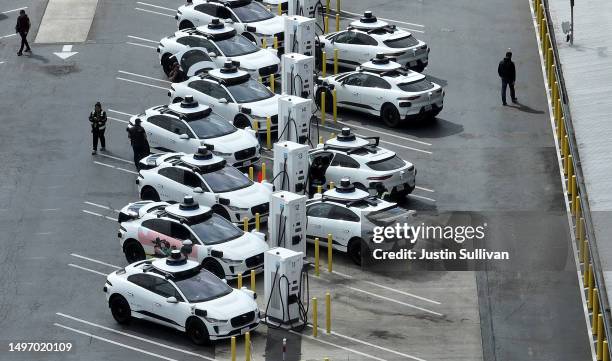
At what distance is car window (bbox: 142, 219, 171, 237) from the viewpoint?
4094cm

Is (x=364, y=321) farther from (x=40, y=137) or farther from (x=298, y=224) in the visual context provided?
(x=40, y=137)

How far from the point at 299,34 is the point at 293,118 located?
6.29m

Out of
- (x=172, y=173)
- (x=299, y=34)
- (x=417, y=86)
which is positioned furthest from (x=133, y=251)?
(x=299, y=34)

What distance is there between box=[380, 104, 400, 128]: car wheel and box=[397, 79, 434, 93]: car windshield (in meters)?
0.61

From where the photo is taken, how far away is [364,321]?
3884cm

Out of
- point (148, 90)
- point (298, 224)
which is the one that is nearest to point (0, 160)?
point (148, 90)

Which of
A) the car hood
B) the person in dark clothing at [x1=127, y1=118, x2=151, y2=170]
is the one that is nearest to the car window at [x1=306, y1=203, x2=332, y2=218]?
→ the car hood

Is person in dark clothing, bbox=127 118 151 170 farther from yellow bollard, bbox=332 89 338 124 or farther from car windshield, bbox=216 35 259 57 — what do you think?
car windshield, bbox=216 35 259 57

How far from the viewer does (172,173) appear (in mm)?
44156

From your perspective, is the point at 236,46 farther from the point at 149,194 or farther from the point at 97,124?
the point at 149,194

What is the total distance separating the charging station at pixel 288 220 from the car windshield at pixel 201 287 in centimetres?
313

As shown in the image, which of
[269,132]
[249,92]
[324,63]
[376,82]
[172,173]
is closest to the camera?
[172,173]

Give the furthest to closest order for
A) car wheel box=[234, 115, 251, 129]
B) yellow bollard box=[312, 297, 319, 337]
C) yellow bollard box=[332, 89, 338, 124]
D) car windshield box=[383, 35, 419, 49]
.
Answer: car windshield box=[383, 35, 419, 49] → yellow bollard box=[332, 89, 338, 124] → car wheel box=[234, 115, 251, 129] → yellow bollard box=[312, 297, 319, 337]

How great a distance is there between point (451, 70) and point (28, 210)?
51.6ft
